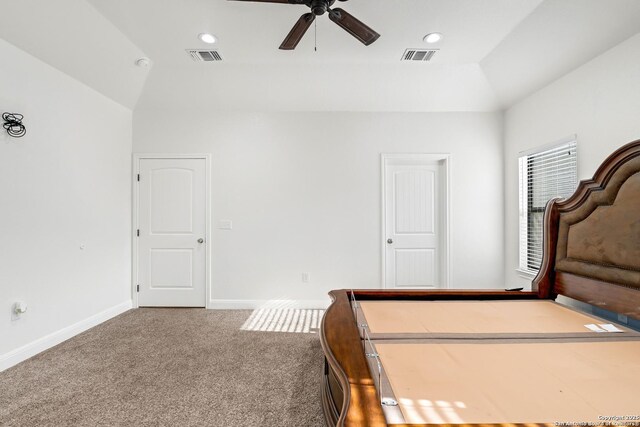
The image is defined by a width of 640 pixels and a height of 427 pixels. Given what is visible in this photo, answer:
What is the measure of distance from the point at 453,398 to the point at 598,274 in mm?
1470

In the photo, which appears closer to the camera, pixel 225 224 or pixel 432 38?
pixel 432 38

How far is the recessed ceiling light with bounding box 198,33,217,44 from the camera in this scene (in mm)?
2824

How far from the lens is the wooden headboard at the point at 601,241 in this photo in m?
1.54

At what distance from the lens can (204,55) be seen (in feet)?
10.5

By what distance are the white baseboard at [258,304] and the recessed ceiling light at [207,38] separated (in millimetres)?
3068

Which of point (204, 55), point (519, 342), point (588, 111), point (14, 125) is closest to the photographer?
point (519, 342)

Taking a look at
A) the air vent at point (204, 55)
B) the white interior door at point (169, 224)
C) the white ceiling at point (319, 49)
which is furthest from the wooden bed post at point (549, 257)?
the white interior door at point (169, 224)

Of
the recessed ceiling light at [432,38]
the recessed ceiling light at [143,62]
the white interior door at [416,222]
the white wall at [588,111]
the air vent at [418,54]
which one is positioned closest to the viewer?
the white wall at [588,111]

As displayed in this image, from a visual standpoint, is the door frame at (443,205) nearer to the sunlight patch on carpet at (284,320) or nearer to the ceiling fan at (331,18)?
the sunlight patch on carpet at (284,320)

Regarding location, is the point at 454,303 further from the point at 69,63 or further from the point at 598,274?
the point at 69,63

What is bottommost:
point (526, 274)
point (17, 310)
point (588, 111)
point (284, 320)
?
point (284, 320)

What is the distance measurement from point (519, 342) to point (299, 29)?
7.84 feet

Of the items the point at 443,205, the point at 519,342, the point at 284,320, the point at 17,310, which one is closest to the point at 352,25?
the point at 519,342

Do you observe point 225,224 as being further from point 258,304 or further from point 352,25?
point 352,25
